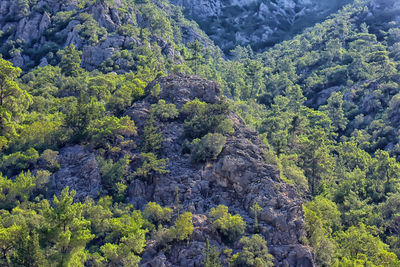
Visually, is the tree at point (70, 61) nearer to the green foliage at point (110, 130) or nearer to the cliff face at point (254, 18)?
the green foliage at point (110, 130)

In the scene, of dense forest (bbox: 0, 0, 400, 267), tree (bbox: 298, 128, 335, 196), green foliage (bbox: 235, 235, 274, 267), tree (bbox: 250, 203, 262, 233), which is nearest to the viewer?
green foliage (bbox: 235, 235, 274, 267)

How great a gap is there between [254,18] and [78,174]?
146m

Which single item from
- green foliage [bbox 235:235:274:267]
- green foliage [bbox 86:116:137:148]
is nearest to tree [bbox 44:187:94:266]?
green foliage [bbox 235:235:274:267]

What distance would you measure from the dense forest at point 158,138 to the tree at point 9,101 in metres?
0.17

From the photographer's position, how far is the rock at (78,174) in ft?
164

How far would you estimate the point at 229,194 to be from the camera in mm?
49906

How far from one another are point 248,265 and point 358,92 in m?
74.5

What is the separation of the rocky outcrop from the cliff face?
4517 inches

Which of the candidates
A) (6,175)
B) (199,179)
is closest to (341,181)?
(199,179)

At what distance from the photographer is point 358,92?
102750 mm

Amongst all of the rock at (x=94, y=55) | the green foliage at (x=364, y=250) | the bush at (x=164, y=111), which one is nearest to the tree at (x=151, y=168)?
the bush at (x=164, y=111)

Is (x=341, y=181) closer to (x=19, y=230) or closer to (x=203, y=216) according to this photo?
(x=203, y=216)

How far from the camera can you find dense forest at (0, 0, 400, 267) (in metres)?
41.7

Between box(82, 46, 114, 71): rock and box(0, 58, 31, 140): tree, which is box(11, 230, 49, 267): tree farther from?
box(82, 46, 114, 71): rock
